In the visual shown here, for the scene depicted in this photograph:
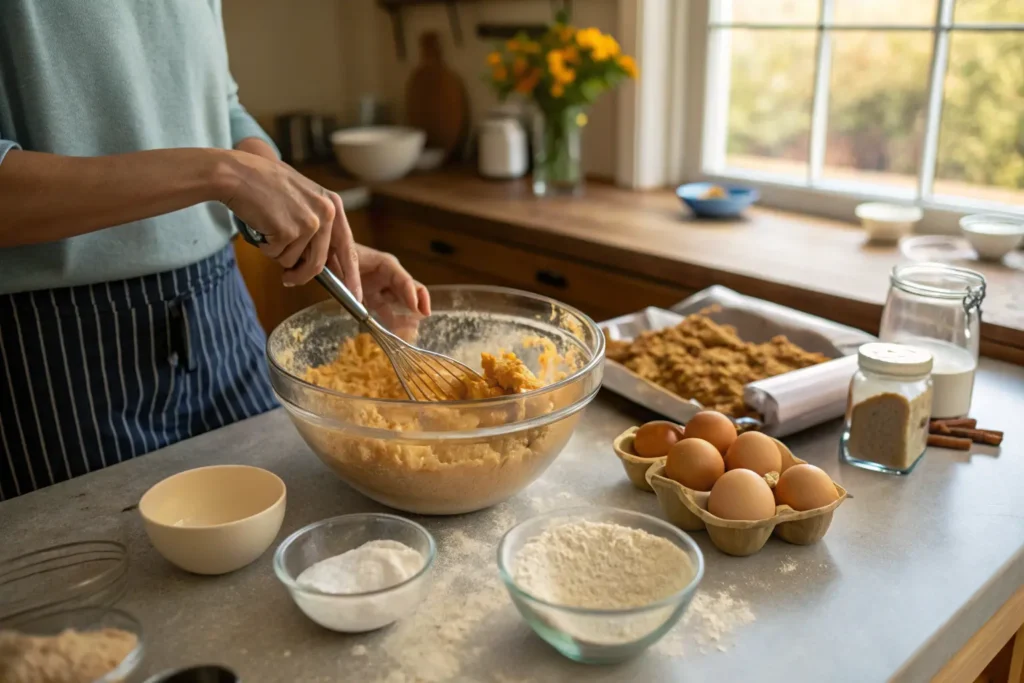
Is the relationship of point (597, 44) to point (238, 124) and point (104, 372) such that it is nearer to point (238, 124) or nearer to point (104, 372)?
point (238, 124)

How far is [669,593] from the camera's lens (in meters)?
0.72

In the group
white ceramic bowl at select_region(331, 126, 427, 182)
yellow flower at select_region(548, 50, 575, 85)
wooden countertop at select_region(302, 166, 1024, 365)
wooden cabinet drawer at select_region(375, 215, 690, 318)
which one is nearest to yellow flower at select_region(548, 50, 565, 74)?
yellow flower at select_region(548, 50, 575, 85)

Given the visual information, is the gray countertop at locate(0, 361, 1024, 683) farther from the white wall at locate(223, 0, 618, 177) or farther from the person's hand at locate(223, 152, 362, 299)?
the white wall at locate(223, 0, 618, 177)

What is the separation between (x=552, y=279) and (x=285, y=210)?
46.0 inches

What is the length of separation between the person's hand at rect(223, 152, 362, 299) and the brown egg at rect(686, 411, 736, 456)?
0.44m

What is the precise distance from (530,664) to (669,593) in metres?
0.12

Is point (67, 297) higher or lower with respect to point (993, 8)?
lower

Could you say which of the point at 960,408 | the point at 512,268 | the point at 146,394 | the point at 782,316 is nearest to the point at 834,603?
the point at 960,408

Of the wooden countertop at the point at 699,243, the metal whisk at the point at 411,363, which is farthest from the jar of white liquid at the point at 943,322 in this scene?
the metal whisk at the point at 411,363

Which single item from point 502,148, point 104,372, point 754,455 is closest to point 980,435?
point 754,455

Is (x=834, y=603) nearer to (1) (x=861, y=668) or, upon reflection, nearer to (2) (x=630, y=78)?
(1) (x=861, y=668)

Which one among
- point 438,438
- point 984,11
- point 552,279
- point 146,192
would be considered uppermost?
point 984,11

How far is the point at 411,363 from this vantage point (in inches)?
39.6

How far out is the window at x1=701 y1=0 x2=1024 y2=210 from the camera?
185 centimetres
